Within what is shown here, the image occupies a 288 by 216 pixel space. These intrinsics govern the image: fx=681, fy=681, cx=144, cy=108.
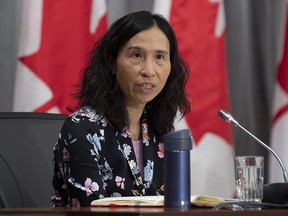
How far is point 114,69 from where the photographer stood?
2.29 metres

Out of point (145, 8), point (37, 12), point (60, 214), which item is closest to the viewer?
point (60, 214)

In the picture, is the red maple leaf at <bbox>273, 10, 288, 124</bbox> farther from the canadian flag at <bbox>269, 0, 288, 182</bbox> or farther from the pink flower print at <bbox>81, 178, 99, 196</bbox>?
the pink flower print at <bbox>81, 178, 99, 196</bbox>

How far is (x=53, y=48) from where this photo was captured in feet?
9.66

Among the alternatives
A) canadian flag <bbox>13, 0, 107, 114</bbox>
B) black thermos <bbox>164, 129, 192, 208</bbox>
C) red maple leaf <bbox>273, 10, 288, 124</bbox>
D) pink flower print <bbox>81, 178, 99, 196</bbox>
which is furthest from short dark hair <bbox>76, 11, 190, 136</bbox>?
red maple leaf <bbox>273, 10, 288, 124</bbox>

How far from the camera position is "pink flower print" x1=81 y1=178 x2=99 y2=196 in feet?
6.29

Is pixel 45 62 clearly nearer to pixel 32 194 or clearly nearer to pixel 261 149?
pixel 32 194

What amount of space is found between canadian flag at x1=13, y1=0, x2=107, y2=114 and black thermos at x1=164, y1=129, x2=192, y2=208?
147 cm

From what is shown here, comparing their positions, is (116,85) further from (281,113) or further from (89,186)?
(281,113)

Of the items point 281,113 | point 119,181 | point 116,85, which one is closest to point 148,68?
point 116,85

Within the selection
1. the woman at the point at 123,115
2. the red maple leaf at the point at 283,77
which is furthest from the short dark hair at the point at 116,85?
the red maple leaf at the point at 283,77

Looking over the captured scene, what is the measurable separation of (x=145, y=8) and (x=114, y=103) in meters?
1.10

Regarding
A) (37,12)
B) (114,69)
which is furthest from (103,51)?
(37,12)

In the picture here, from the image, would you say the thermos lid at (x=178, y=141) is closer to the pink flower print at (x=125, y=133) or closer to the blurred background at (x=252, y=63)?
the pink flower print at (x=125, y=133)

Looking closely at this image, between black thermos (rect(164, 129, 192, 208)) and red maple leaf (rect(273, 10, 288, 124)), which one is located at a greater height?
red maple leaf (rect(273, 10, 288, 124))
